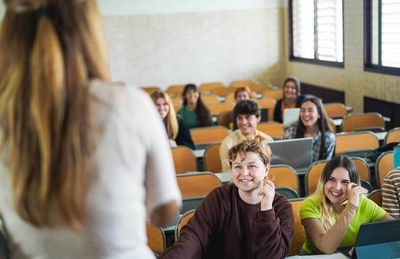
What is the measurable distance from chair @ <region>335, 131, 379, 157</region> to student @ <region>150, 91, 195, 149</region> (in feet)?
4.52

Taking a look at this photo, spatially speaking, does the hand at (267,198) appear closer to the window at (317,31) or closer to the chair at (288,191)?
the chair at (288,191)

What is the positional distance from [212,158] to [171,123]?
0.81 meters

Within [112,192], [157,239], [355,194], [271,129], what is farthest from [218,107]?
[112,192]

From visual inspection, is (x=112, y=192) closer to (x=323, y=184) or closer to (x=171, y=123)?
(x=323, y=184)

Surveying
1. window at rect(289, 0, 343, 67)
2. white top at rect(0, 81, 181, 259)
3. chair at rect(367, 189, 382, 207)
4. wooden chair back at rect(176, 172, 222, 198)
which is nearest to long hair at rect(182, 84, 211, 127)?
wooden chair back at rect(176, 172, 222, 198)

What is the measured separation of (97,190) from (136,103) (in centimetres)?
19

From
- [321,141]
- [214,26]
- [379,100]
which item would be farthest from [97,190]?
[214,26]

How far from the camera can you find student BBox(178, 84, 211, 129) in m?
6.40

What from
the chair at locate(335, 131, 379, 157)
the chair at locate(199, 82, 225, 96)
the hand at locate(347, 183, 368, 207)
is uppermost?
the hand at locate(347, 183, 368, 207)

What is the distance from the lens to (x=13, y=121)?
3.59 feet

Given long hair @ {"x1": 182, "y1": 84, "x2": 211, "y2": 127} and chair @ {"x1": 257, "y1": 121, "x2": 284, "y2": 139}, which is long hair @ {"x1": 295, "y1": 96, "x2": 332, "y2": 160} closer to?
chair @ {"x1": 257, "y1": 121, "x2": 284, "y2": 139}

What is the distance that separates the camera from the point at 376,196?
10.7 ft

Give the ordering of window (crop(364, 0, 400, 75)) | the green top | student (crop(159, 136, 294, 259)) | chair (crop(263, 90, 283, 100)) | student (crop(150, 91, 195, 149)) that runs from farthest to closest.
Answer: chair (crop(263, 90, 283, 100)) → window (crop(364, 0, 400, 75)) → student (crop(150, 91, 195, 149)) → the green top → student (crop(159, 136, 294, 259))

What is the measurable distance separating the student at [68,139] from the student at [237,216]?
1.37 m
